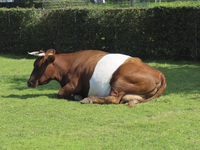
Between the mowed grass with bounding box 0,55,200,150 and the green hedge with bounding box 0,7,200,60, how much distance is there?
209 inches

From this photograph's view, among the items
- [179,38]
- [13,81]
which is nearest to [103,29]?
[179,38]

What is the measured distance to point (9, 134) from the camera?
4.45 m

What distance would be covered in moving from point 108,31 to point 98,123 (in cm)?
923

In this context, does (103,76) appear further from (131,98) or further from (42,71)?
(42,71)

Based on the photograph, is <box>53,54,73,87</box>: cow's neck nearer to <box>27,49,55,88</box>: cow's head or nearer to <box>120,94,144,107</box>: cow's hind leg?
<box>27,49,55,88</box>: cow's head

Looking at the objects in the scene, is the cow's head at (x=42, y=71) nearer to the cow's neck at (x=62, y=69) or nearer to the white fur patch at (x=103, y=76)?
the cow's neck at (x=62, y=69)

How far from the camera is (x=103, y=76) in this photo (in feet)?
20.1

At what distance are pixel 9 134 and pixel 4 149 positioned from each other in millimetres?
555

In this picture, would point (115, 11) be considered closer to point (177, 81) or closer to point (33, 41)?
point (33, 41)

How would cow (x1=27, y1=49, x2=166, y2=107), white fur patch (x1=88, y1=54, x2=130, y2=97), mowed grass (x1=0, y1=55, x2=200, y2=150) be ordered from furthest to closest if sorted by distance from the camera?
white fur patch (x1=88, y1=54, x2=130, y2=97)
cow (x1=27, y1=49, x2=166, y2=107)
mowed grass (x1=0, y1=55, x2=200, y2=150)

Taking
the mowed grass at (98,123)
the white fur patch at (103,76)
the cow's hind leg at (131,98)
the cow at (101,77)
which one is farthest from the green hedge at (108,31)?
the cow's hind leg at (131,98)

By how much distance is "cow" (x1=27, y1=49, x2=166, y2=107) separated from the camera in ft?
19.3

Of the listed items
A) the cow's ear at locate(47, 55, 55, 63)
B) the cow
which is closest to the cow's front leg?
the cow

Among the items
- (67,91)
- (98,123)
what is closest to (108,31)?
(67,91)
